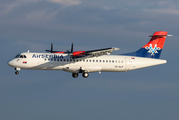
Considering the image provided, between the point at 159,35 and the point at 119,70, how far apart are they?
863 centimetres

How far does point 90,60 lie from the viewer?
42.4m

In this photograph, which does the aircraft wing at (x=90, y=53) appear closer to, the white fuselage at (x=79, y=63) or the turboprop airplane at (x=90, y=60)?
the turboprop airplane at (x=90, y=60)

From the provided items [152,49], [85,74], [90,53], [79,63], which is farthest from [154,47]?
[79,63]

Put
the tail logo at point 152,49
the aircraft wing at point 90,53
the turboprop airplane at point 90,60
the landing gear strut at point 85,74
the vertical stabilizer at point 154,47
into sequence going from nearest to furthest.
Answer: the aircraft wing at point 90,53, the turboprop airplane at point 90,60, the landing gear strut at point 85,74, the vertical stabilizer at point 154,47, the tail logo at point 152,49

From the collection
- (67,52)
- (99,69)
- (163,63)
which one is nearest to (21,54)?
(67,52)

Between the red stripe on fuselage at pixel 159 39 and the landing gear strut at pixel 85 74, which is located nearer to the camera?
the landing gear strut at pixel 85 74

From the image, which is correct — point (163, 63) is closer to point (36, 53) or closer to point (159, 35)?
point (159, 35)

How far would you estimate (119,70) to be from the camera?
43.9 meters

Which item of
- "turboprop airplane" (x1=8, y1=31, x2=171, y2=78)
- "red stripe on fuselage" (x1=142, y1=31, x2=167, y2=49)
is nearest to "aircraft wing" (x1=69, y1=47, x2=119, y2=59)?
"turboprop airplane" (x1=8, y1=31, x2=171, y2=78)

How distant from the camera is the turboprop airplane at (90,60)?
40812mm

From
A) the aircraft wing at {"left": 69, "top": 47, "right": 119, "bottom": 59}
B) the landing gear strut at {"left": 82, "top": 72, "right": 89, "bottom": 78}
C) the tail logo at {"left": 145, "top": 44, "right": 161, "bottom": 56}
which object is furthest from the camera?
the tail logo at {"left": 145, "top": 44, "right": 161, "bottom": 56}

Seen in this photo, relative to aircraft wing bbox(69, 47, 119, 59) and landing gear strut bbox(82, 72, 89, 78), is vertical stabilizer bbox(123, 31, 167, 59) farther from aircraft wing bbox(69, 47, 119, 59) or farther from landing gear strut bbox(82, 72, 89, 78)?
landing gear strut bbox(82, 72, 89, 78)

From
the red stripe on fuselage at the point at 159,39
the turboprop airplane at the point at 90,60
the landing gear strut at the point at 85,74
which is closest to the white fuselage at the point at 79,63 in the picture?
the turboprop airplane at the point at 90,60

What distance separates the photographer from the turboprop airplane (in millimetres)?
40812
